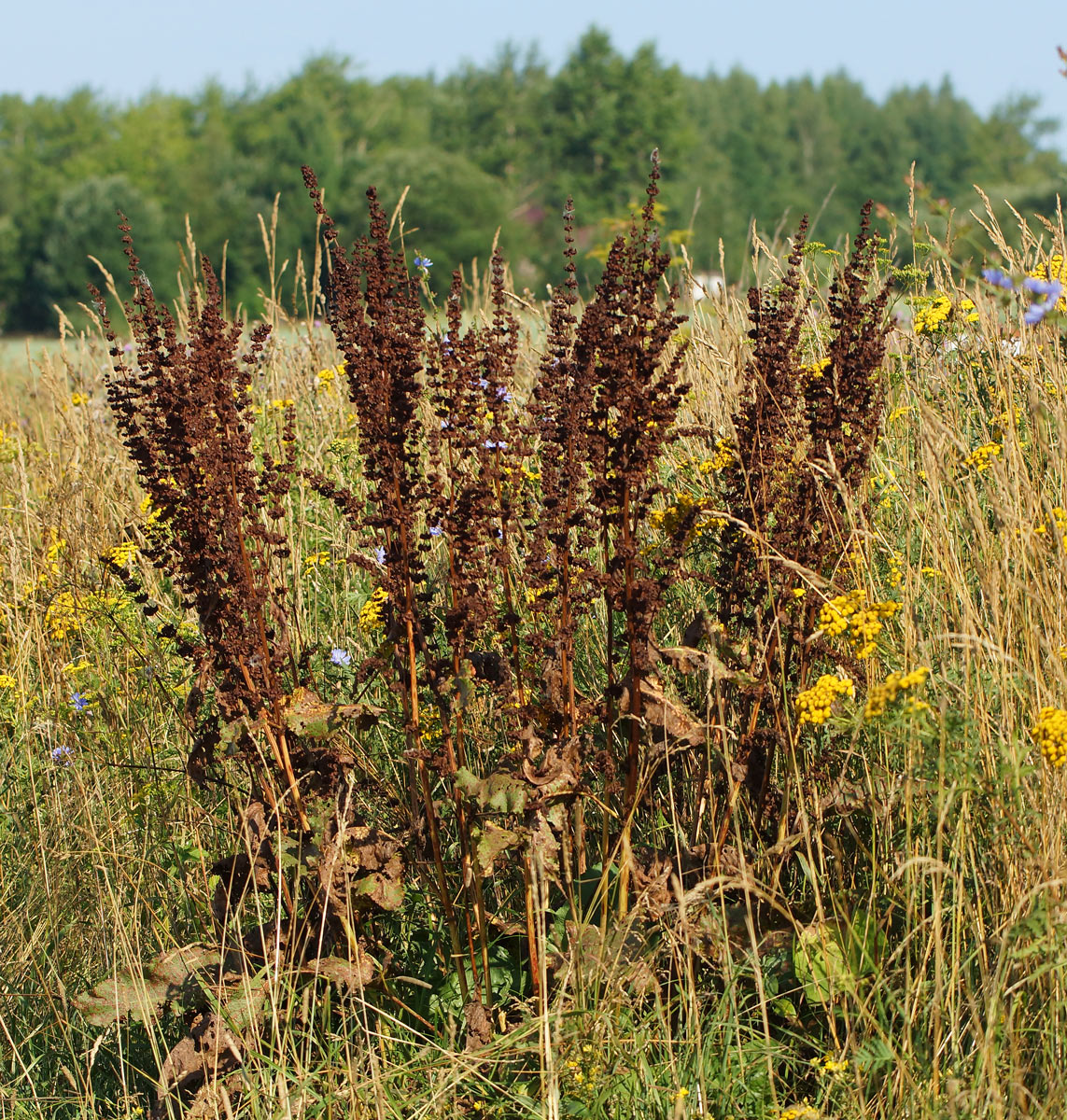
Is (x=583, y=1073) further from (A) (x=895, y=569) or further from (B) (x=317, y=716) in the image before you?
(A) (x=895, y=569)

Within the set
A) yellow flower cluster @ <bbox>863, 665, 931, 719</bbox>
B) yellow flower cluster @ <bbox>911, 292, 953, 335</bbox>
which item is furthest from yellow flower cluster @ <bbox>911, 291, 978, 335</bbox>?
yellow flower cluster @ <bbox>863, 665, 931, 719</bbox>

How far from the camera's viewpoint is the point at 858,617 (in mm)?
2168

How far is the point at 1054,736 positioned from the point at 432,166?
6538 centimetres

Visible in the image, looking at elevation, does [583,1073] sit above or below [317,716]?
below

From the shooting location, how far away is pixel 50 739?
3.77 meters

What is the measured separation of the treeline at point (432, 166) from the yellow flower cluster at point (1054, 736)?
45.5 meters

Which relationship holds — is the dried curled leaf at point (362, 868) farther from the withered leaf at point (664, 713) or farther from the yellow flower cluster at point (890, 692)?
the yellow flower cluster at point (890, 692)

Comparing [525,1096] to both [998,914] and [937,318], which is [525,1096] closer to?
[998,914]

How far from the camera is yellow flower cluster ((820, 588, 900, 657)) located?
2.15 meters

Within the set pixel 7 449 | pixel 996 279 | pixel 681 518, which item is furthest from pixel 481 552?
pixel 7 449

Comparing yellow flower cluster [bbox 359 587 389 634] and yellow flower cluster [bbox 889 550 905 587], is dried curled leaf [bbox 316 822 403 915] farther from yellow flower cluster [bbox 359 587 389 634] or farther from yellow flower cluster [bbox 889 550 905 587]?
yellow flower cluster [bbox 889 550 905 587]

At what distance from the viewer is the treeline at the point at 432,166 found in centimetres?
6144

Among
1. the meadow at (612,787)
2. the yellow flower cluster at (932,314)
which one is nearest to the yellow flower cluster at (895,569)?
the meadow at (612,787)

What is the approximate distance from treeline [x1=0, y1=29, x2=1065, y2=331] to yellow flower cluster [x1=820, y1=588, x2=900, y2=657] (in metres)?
45.1
